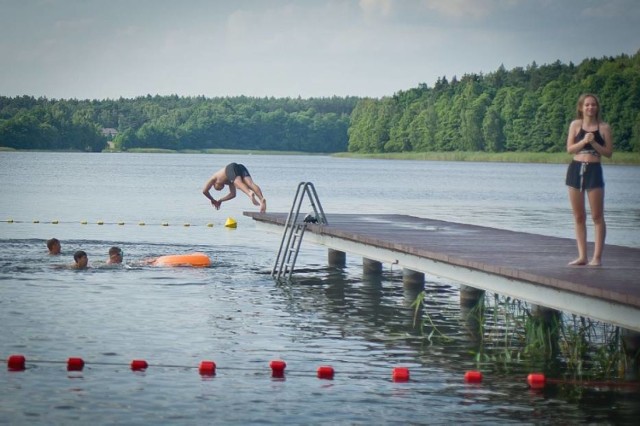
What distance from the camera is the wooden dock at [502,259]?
1341cm

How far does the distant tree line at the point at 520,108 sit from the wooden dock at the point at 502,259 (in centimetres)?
11351

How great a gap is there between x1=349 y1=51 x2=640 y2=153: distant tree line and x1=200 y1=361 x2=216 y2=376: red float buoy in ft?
403

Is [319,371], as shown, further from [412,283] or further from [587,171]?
[412,283]

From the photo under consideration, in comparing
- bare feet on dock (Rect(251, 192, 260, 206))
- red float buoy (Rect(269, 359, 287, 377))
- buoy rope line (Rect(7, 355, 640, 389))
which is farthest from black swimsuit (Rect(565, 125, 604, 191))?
bare feet on dock (Rect(251, 192, 260, 206))

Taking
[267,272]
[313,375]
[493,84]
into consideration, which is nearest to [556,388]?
[313,375]

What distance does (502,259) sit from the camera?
17.0 metres

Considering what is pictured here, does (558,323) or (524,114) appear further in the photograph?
(524,114)

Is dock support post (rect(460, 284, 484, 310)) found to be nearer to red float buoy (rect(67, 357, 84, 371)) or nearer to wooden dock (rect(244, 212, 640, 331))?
wooden dock (rect(244, 212, 640, 331))

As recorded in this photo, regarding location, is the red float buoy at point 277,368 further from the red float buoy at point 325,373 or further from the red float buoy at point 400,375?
the red float buoy at point 400,375

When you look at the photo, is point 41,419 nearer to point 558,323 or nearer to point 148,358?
point 148,358

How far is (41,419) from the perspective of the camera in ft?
40.4

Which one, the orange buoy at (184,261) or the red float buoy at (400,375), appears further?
the orange buoy at (184,261)

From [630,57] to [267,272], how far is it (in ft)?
485

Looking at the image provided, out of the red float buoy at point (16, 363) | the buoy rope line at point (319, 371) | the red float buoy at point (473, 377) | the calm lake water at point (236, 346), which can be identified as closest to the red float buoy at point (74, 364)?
the buoy rope line at point (319, 371)
